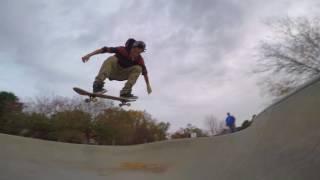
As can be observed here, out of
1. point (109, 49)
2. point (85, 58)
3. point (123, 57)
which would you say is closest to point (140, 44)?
point (123, 57)

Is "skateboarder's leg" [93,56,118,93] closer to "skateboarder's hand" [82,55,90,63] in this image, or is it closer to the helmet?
"skateboarder's hand" [82,55,90,63]

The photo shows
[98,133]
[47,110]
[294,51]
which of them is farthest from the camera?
[47,110]

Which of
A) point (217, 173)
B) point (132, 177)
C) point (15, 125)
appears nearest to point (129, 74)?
point (132, 177)

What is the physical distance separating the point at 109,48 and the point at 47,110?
3425cm

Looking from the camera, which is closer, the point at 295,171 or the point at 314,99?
the point at 295,171

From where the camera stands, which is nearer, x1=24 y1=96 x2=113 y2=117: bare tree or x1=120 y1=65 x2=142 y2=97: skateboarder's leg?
x1=120 y1=65 x2=142 y2=97: skateboarder's leg

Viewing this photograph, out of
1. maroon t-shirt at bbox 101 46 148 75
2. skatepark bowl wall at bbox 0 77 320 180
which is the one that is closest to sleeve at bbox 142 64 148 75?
maroon t-shirt at bbox 101 46 148 75

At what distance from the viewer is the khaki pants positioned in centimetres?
1027

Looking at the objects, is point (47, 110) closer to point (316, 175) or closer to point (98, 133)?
point (98, 133)

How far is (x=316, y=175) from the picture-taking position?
5.43 m

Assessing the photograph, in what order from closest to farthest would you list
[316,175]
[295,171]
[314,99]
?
[316,175] → [295,171] → [314,99]

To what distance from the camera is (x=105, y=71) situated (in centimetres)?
1027

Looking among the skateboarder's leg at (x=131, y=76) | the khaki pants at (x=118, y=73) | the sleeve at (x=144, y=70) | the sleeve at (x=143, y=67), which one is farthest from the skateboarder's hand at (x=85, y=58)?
the sleeve at (x=144, y=70)

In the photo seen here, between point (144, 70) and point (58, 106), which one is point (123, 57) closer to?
point (144, 70)
